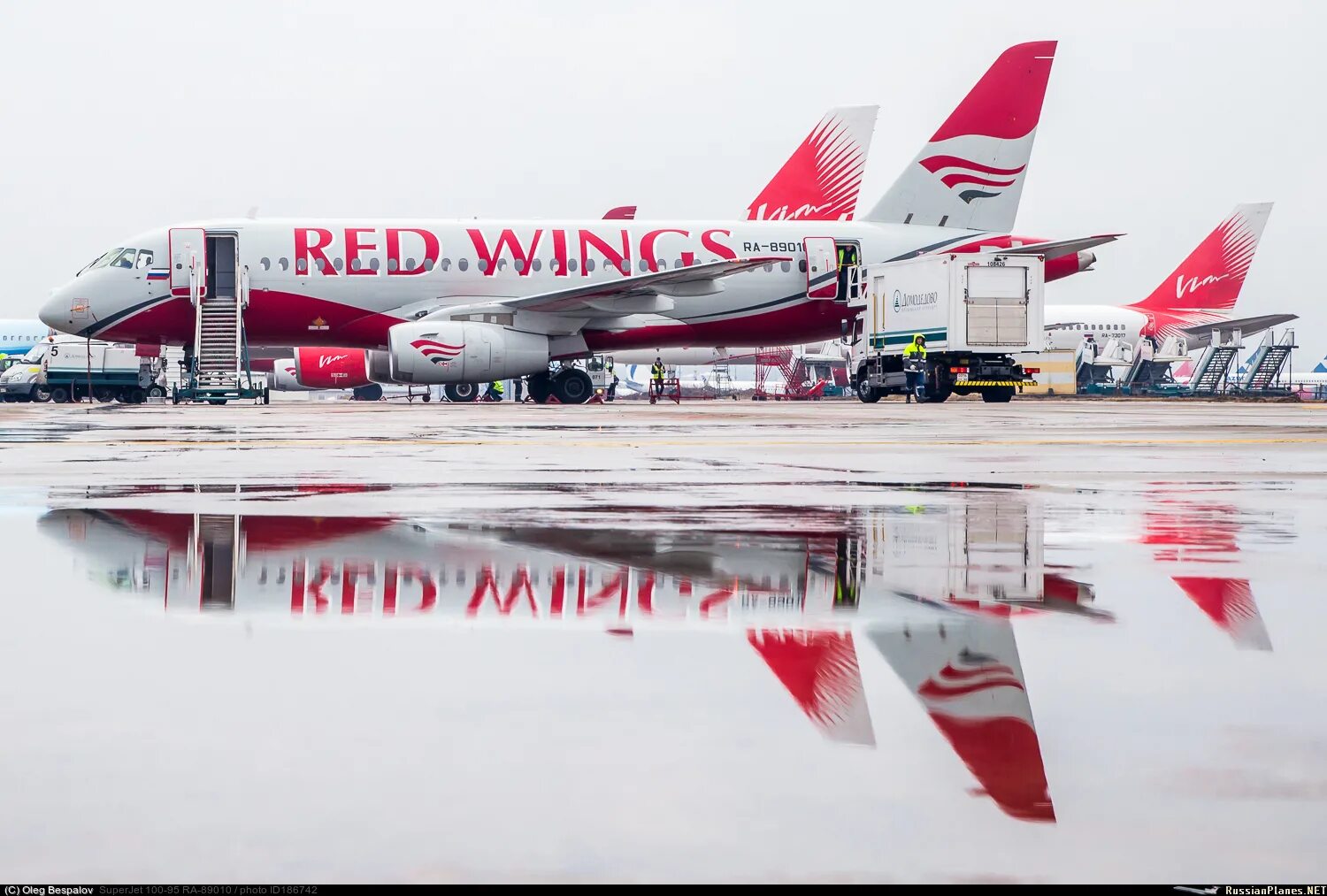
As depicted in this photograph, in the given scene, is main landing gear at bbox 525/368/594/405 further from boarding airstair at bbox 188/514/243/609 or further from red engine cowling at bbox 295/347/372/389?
boarding airstair at bbox 188/514/243/609

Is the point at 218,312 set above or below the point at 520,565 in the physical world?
above

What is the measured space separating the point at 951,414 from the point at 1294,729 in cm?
2159

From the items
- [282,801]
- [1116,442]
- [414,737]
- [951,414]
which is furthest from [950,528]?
[951,414]

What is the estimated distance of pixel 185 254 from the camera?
32.2 meters

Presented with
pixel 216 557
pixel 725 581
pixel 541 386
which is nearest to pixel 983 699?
pixel 725 581

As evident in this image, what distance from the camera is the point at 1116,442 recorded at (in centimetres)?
1597

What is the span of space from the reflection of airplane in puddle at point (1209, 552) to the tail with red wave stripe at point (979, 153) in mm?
27753

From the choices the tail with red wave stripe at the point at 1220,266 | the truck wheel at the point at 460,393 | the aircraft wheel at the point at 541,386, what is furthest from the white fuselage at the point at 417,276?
the tail with red wave stripe at the point at 1220,266

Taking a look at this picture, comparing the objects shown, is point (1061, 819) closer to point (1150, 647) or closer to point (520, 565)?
point (1150, 647)

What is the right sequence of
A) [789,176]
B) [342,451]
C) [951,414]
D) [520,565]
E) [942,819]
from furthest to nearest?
[789,176], [951,414], [342,451], [520,565], [942,819]

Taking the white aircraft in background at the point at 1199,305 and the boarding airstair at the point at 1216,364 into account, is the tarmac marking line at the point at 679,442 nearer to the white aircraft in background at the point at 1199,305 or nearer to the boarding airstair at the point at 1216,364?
the white aircraft in background at the point at 1199,305

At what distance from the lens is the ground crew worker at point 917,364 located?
33.6 metres

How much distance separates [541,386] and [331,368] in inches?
556

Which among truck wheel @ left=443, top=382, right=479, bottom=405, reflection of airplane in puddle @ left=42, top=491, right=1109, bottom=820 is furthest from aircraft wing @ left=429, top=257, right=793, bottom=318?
reflection of airplane in puddle @ left=42, top=491, right=1109, bottom=820
